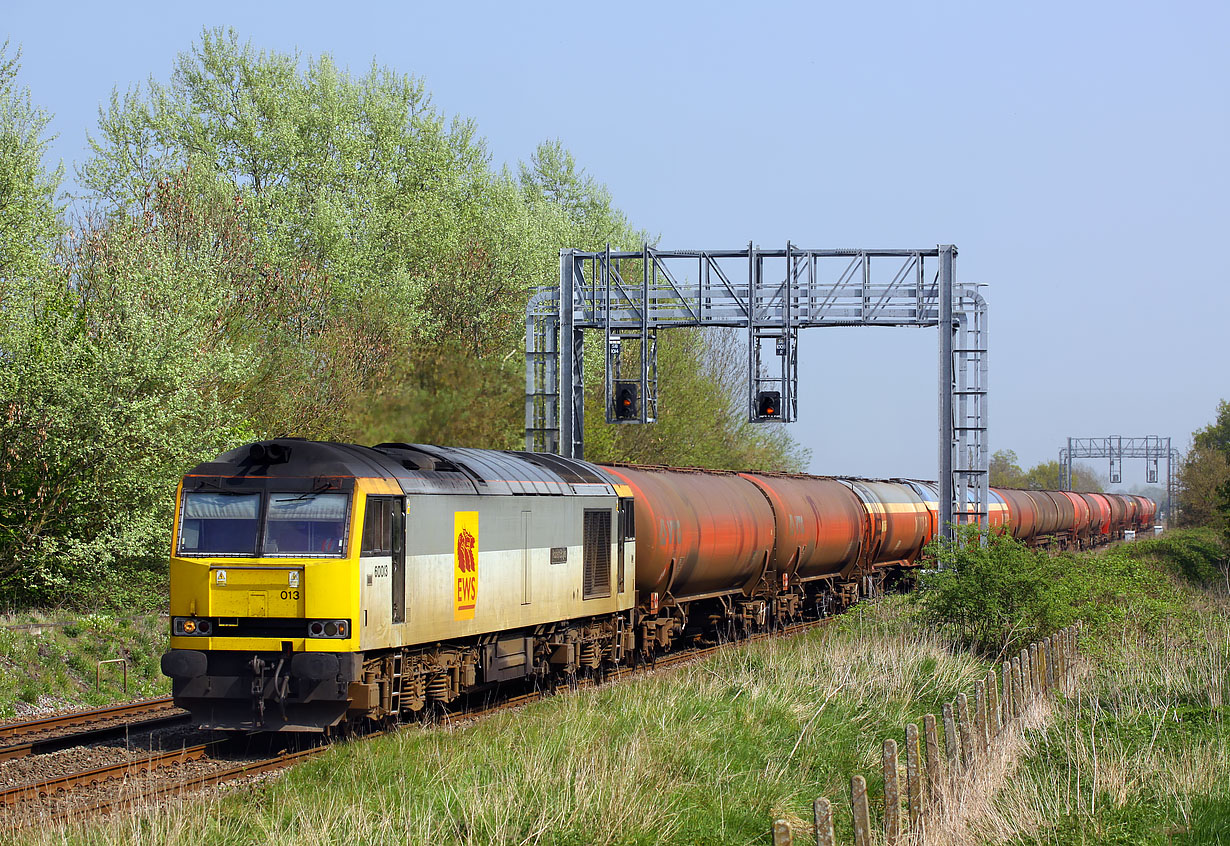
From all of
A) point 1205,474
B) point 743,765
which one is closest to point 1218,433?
point 1205,474

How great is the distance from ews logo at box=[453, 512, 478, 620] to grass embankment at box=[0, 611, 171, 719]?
6414 mm

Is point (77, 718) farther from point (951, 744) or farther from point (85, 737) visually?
point (951, 744)

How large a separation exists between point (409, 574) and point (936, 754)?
21.5 ft

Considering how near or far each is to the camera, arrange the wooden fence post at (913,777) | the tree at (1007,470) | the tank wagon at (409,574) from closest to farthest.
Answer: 1. the wooden fence post at (913,777)
2. the tank wagon at (409,574)
3. the tree at (1007,470)

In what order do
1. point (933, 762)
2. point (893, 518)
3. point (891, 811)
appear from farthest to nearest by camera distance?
point (893, 518), point (933, 762), point (891, 811)

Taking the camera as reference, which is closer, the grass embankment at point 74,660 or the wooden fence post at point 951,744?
the wooden fence post at point 951,744

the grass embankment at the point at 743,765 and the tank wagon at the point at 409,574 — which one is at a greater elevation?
the tank wagon at the point at 409,574

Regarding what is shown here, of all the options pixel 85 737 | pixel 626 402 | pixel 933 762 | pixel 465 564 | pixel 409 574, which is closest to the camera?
pixel 933 762

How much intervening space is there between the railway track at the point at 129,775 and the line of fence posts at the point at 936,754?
5.55 m

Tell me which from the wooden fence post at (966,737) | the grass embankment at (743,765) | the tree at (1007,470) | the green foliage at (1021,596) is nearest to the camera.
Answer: the grass embankment at (743,765)

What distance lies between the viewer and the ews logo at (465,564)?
50.0ft

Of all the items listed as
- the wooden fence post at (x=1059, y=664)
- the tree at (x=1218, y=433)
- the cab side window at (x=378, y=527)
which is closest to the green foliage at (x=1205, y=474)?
the tree at (x=1218, y=433)

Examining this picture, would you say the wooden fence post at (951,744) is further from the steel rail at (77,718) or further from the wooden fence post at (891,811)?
the steel rail at (77,718)

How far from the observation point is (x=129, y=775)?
1230 centimetres
